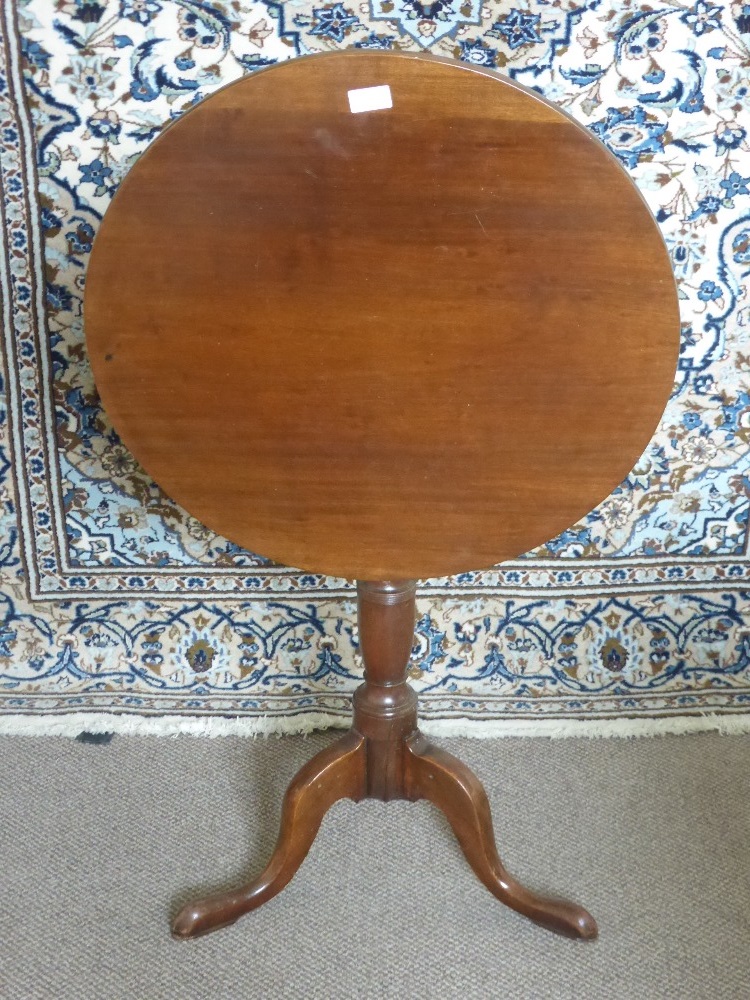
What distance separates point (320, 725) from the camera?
1647mm

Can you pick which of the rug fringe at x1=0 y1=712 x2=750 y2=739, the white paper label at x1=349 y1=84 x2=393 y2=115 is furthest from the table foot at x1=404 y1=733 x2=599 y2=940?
the white paper label at x1=349 y1=84 x2=393 y2=115

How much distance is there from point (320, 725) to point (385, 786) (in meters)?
0.32

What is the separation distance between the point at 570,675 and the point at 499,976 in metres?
0.55

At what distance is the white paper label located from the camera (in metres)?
0.87

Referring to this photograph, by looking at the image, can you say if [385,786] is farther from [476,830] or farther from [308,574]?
[308,574]

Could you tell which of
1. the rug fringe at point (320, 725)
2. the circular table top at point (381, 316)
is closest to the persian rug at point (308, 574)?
the rug fringe at point (320, 725)

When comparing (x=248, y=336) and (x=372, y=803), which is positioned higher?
(x=248, y=336)

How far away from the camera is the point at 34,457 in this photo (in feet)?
4.98

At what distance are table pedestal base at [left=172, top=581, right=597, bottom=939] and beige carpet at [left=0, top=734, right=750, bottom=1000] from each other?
0.05 meters

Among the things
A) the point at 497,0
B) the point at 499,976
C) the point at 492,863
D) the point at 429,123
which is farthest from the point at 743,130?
the point at 499,976

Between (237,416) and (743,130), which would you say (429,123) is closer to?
(237,416)

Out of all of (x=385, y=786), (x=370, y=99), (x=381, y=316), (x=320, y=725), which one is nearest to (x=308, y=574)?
(x=320, y=725)

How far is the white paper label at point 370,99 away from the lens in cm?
87

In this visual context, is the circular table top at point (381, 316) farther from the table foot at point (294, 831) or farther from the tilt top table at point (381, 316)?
the table foot at point (294, 831)
